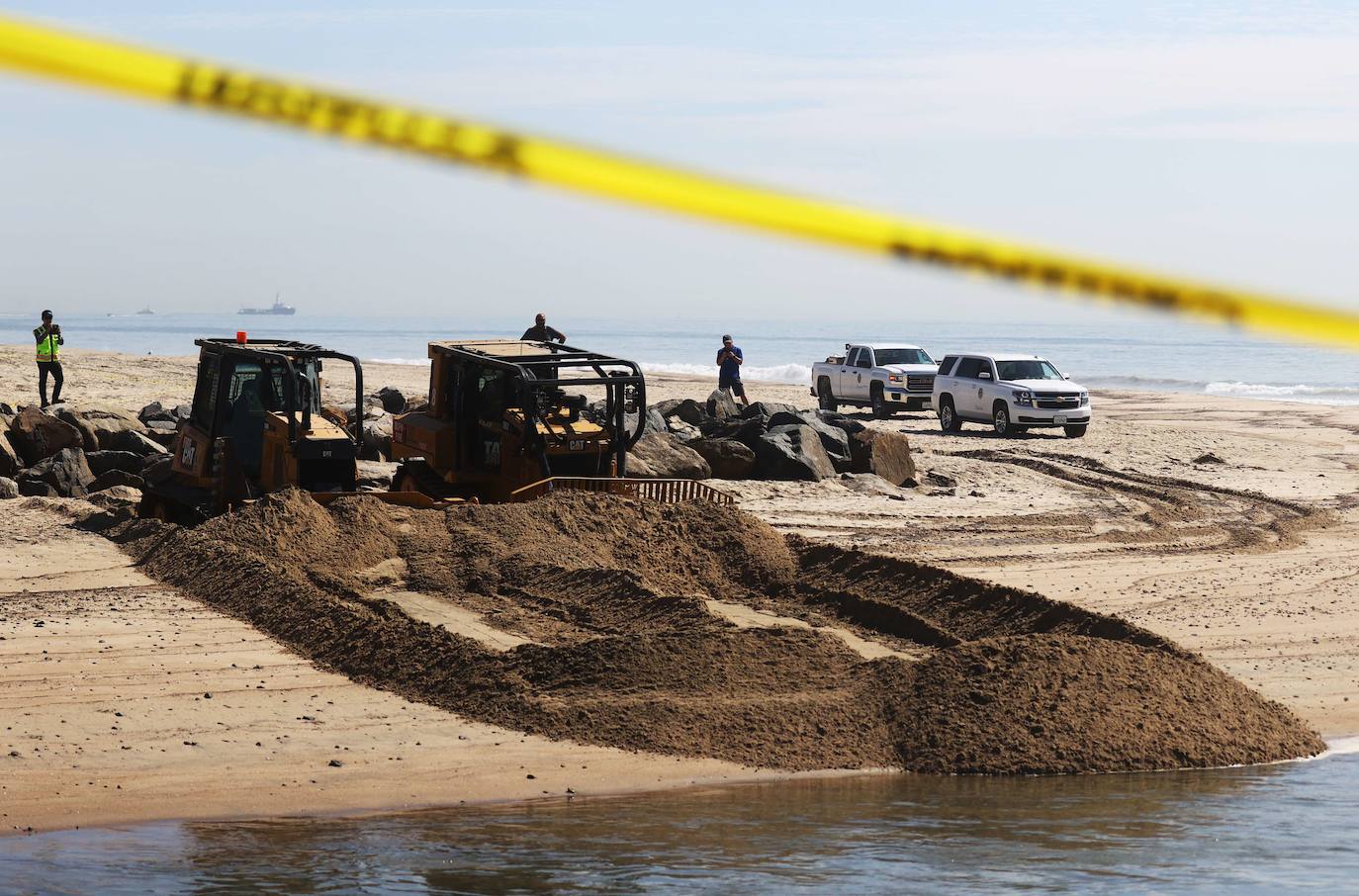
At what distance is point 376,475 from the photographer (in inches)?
792

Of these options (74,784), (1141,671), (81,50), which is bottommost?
(74,784)

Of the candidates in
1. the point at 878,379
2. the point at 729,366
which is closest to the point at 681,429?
the point at 729,366

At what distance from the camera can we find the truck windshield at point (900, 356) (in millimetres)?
36719

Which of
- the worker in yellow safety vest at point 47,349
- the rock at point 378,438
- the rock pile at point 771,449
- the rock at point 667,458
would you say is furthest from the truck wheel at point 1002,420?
the worker in yellow safety vest at point 47,349

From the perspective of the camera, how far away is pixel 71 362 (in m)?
47.9

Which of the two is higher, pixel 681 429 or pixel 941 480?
pixel 681 429

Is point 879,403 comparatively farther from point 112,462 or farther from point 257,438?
point 257,438

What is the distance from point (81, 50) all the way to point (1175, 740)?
8.48 metres

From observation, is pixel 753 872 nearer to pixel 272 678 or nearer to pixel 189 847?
pixel 189 847

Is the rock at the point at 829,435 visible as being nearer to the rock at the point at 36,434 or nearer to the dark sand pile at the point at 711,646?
the dark sand pile at the point at 711,646

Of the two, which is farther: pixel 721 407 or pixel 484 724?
pixel 721 407

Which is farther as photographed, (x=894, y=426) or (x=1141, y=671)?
(x=894, y=426)

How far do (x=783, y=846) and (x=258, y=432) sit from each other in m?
9.79

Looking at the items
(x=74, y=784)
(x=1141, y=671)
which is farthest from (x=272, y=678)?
(x=1141, y=671)
